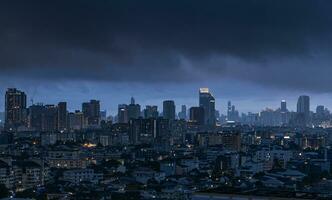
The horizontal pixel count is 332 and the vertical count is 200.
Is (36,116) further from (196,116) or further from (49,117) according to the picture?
(196,116)

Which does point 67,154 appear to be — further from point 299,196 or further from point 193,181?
point 299,196

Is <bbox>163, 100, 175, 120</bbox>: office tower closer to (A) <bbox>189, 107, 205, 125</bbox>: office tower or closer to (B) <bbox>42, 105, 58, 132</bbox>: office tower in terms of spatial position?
(A) <bbox>189, 107, 205, 125</bbox>: office tower

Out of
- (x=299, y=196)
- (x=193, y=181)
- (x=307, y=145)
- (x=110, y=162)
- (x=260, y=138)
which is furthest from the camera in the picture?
(x=260, y=138)

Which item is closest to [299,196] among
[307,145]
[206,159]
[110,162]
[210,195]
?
[210,195]

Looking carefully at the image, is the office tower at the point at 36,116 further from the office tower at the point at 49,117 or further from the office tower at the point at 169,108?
the office tower at the point at 169,108

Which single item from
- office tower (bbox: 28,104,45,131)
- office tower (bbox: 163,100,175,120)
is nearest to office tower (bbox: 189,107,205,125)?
office tower (bbox: 163,100,175,120)

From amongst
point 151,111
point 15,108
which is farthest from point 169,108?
point 15,108
